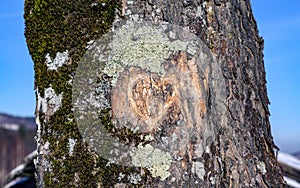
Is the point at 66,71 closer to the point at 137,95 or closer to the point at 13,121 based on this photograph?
the point at 137,95

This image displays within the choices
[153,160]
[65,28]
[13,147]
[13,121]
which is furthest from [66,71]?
[13,121]

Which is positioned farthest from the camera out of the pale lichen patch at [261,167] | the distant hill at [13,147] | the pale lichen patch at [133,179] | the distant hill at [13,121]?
the distant hill at [13,121]

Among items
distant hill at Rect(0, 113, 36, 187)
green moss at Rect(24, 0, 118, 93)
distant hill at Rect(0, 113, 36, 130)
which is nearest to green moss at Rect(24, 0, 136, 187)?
green moss at Rect(24, 0, 118, 93)

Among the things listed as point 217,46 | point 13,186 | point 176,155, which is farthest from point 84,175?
point 13,186

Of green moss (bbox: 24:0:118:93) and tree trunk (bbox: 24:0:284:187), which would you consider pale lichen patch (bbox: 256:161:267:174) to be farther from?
green moss (bbox: 24:0:118:93)

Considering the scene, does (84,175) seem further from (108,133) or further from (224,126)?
(224,126)

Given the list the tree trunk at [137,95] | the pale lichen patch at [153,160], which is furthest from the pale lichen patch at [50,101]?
the pale lichen patch at [153,160]

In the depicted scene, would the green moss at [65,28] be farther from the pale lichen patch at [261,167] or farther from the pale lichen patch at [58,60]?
the pale lichen patch at [261,167]

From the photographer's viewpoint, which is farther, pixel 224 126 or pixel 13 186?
pixel 13 186
